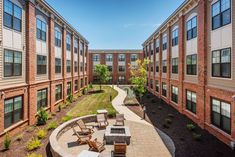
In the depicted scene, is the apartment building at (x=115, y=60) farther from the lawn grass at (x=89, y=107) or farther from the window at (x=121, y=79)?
the lawn grass at (x=89, y=107)

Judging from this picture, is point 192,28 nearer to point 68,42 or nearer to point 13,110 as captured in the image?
point 13,110

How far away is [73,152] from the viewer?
37.0 feet

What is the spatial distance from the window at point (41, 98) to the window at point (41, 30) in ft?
19.2

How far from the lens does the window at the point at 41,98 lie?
18969mm

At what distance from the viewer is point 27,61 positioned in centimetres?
1647

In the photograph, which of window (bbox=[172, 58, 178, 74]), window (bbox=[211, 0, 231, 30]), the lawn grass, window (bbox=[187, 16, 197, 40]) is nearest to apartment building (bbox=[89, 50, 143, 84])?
the lawn grass

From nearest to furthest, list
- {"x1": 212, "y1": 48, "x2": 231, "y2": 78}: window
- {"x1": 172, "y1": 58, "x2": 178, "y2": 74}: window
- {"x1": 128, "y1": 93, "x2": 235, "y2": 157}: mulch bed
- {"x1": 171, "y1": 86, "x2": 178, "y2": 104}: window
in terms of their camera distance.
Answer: {"x1": 128, "y1": 93, "x2": 235, "y2": 157}: mulch bed
{"x1": 212, "y1": 48, "x2": 231, "y2": 78}: window
{"x1": 171, "y1": 86, "x2": 178, "y2": 104}: window
{"x1": 172, "y1": 58, "x2": 178, "y2": 74}: window

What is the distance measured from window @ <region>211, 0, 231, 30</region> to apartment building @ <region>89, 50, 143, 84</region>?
48.8 metres

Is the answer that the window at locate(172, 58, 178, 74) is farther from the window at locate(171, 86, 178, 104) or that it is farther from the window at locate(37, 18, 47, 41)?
the window at locate(37, 18, 47, 41)

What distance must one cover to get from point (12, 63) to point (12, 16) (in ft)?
12.3

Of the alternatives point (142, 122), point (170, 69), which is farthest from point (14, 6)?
point (170, 69)

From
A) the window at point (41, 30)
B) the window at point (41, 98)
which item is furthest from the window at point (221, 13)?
the window at point (41, 98)

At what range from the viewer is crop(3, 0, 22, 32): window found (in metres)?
13.6

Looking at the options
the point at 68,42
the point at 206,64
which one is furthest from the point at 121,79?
the point at 206,64
